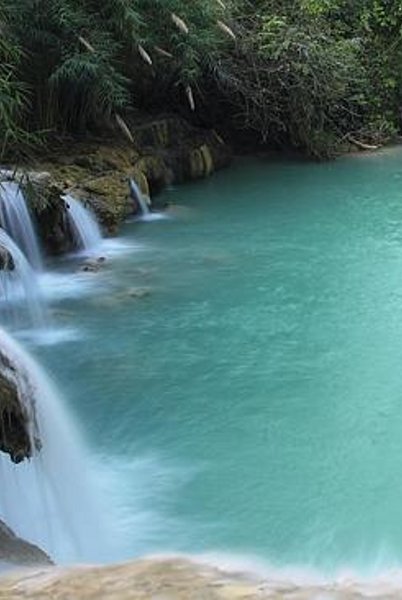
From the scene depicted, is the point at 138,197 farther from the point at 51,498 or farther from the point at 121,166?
the point at 51,498

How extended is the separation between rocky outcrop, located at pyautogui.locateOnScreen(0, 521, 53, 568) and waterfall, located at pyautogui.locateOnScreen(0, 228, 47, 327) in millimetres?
3550

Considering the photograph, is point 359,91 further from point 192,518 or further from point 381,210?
point 192,518

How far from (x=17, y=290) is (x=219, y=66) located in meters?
6.15

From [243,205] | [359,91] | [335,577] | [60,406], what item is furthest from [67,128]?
[335,577]

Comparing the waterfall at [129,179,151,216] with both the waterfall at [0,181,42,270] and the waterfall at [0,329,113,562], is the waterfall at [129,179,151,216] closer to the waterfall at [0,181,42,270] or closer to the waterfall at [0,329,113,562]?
the waterfall at [0,181,42,270]

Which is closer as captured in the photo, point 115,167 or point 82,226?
point 82,226

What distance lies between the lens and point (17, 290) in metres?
7.48

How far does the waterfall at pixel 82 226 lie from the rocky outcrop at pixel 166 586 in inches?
223

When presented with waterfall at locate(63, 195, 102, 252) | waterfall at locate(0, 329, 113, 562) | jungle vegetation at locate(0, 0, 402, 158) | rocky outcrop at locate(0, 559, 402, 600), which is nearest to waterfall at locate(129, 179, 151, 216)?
jungle vegetation at locate(0, 0, 402, 158)

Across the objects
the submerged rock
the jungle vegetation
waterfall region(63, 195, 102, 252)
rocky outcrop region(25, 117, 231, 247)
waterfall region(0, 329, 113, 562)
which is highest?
the jungle vegetation

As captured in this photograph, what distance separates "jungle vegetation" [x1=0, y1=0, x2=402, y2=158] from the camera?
380 inches

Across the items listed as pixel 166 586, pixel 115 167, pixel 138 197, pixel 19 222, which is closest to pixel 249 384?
pixel 166 586

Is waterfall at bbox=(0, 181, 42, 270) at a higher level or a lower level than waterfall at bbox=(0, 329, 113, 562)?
higher

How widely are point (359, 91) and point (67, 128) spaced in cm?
522
